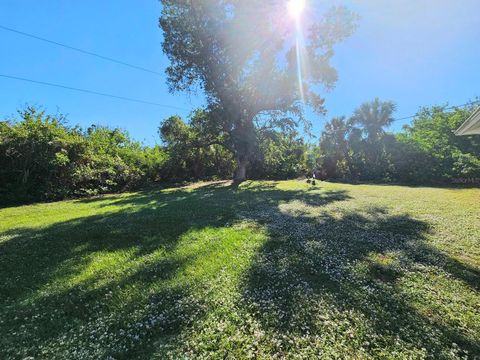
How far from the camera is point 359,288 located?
4.01 meters

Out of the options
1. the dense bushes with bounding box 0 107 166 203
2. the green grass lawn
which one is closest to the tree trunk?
the dense bushes with bounding box 0 107 166 203

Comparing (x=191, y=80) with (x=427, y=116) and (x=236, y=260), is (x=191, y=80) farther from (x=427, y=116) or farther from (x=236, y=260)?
(x=427, y=116)

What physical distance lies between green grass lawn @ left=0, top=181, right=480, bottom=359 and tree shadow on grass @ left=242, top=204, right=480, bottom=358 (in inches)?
0.7

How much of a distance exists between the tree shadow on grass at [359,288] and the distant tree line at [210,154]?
13.1m

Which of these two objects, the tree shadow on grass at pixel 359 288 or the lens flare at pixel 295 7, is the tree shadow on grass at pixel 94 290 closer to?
the tree shadow on grass at pixel 359 288

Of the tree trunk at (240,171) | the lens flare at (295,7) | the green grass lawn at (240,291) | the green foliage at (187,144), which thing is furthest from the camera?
the tree trunk at (240,171)

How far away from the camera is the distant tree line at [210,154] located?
535 inches

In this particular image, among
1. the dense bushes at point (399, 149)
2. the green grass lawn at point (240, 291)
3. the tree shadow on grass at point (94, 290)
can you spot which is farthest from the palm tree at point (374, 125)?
the tree shadow on grass at point (94, 290)

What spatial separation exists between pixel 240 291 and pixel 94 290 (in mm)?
2233

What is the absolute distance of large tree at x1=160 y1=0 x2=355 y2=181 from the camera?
19469 millimetres

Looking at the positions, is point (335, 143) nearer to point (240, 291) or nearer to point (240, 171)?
point (240, 171)

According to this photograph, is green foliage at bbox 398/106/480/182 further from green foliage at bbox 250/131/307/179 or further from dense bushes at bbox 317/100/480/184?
green foliage at bbox 250/131/307/179

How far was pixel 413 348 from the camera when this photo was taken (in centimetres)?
280

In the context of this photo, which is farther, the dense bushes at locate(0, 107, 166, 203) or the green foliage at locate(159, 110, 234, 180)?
the green foliage at locate(159, 110, 234, 180)
